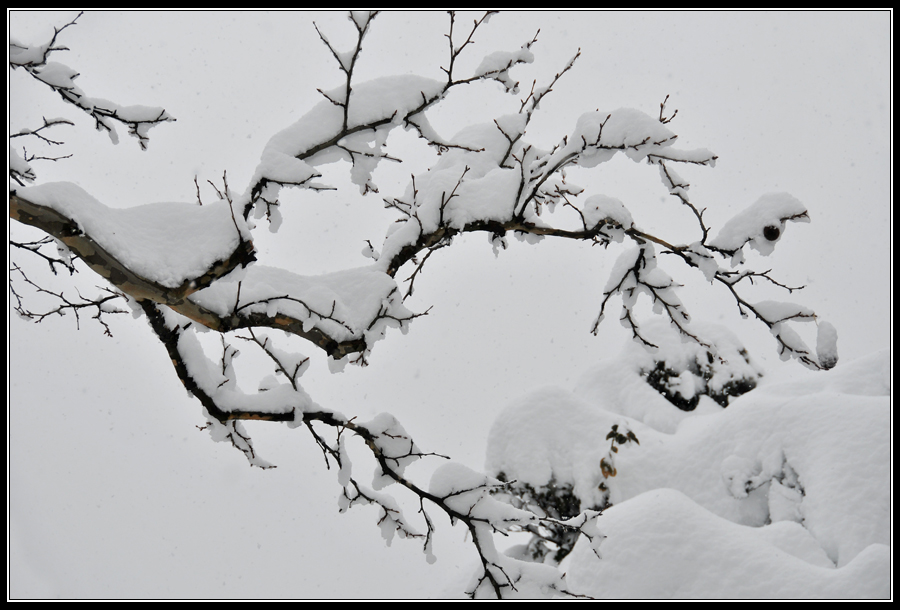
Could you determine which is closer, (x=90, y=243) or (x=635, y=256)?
(x=90, y=243)

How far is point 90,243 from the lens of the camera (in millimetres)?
2324

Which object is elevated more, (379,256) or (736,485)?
(379,256)

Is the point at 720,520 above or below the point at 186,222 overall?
below

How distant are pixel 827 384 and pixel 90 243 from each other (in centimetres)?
1036

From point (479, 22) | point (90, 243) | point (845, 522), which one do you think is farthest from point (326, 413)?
point (845, 522)

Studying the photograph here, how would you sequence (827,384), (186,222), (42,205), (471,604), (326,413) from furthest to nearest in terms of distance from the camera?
(827,384)
(471,604)
(326,413)
(186,222)
(42,205)

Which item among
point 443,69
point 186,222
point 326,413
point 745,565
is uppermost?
point 443,69

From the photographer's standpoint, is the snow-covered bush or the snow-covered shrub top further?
the snow-covered shrub top

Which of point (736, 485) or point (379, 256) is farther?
point (736, 485)

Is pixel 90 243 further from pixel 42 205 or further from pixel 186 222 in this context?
pixel 186 222

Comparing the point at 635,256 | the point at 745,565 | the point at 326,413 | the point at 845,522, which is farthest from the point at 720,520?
the point at 326,413

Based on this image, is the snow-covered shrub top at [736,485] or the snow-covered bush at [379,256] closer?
the snow-covered bush at [379,256]

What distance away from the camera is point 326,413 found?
3.43 metres

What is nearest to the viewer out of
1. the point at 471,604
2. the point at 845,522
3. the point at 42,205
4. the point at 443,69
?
the point at 42,205
